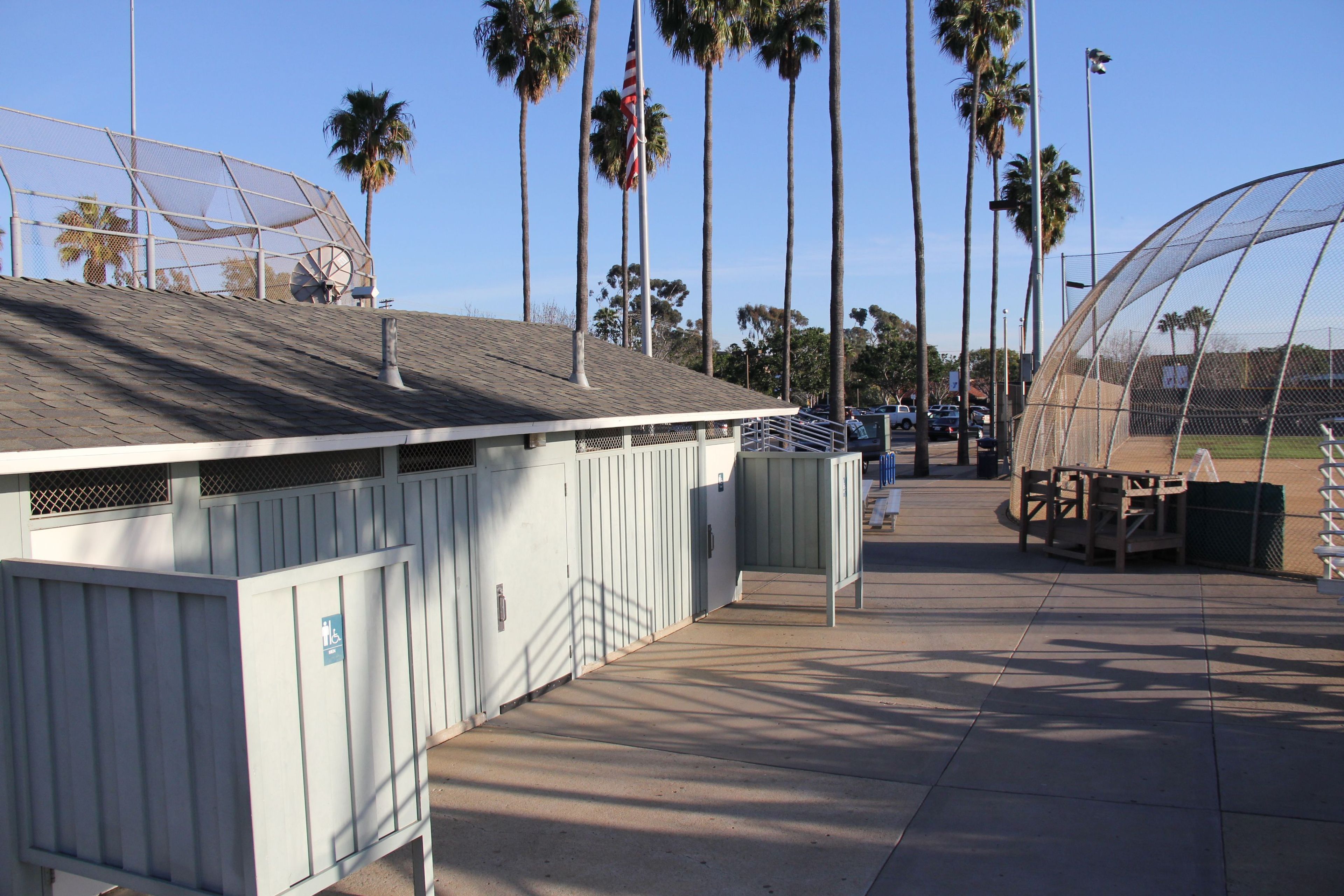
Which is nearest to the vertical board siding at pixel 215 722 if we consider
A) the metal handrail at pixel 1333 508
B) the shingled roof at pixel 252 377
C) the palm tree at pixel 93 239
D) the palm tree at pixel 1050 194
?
the shingled roof at pixel 252 377

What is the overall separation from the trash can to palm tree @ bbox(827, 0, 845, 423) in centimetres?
586

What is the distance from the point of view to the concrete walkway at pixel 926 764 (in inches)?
211

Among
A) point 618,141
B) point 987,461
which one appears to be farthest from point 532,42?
point 987,461

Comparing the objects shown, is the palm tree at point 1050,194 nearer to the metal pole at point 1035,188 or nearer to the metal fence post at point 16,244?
the metal pole at point 1035,188

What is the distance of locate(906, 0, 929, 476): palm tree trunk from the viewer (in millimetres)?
28016

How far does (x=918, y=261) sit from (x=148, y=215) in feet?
77.6

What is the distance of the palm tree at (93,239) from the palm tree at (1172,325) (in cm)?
1505

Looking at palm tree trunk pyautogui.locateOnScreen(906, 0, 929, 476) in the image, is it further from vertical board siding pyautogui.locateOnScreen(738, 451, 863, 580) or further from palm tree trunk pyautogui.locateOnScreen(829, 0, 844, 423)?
vertical board siding pyautogui.locateOnScreen(738, 451, 863, 580)

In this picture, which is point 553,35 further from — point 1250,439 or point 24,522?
point 24,522

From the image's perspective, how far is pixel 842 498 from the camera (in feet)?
37.7

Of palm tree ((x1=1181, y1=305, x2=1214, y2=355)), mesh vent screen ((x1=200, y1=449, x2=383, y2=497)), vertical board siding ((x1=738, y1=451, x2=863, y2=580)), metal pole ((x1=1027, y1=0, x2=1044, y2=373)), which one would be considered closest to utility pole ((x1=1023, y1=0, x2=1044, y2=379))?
metal pole ((x1=1027, y1=0, x2=1044, y2=373))

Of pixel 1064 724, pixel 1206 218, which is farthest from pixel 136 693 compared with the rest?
pixel 1206 218

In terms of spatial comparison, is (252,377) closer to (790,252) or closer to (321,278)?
(321,278)

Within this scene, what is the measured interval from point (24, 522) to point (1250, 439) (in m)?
15.0
